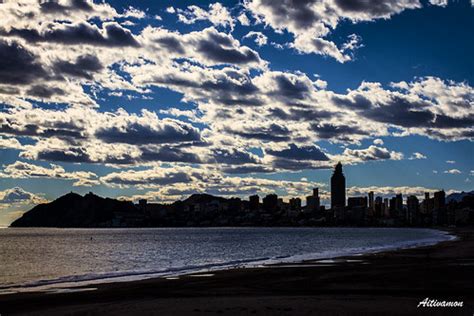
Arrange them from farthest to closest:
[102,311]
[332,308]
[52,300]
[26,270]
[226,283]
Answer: [26,270] < [226,283] < [52,300] < [102,311] < [332,308]

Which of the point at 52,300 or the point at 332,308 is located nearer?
the point at 332,308

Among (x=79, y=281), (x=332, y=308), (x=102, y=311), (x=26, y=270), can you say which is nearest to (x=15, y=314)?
(x=102, y=311)

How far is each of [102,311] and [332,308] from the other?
10.2 meters

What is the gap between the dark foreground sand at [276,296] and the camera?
22.9 metres

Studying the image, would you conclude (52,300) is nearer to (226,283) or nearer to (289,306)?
(226,283)

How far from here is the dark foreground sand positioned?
22922 millimetres

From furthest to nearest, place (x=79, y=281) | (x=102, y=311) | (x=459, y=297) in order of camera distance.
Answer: (x=79, y=281)
(x=459, y=297)
(x=102, y=311)

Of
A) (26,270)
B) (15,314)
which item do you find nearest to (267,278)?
(15,314)

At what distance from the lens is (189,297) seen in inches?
1160

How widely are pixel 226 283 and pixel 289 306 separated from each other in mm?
14521

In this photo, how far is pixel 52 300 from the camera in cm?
3045

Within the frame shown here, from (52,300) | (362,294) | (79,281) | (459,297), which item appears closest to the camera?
(459,297)

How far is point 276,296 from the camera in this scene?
28.2 meters

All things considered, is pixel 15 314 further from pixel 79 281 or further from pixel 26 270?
pixel 26 270
